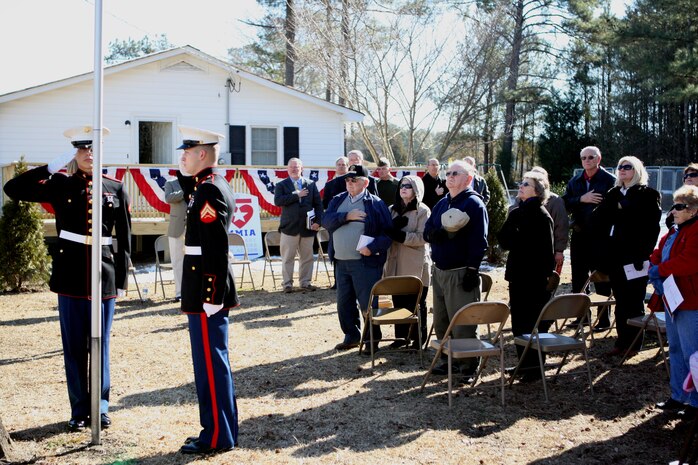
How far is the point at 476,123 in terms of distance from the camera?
34156mm

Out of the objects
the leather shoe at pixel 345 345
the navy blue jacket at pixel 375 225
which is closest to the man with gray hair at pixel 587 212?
the navy blue jacket at pixel 375 225

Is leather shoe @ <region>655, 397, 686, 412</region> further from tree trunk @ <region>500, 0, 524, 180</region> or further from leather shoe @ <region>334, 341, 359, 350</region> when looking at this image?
tree trunk @ <region>500, 0, 524, 180</region>

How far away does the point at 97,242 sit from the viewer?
459 cm

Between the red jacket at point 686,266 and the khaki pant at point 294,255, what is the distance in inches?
269

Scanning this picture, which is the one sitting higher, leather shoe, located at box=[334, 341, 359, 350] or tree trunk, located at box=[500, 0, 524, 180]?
tree trunk, located at box=[500, 0, 524, 180]

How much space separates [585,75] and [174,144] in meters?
21.9

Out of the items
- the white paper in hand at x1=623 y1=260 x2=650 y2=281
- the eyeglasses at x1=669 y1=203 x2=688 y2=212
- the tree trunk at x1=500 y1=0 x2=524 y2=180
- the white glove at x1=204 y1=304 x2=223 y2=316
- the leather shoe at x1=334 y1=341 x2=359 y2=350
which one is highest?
the tree trunk at x1=500 y1=0 x2=524 y2=180

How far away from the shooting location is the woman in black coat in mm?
6332

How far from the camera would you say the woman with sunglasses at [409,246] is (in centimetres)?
751

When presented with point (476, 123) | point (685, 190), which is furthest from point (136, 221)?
point (476, 123)

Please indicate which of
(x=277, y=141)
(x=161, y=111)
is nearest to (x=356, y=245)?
(x=277, y=141)

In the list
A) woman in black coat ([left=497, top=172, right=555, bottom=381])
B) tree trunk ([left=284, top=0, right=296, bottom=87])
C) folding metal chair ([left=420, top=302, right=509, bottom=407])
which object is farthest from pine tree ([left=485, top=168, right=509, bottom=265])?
tree trunk ([left=284, top=0, right=296, bottom=87])

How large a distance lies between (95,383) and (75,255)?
3.12 feet

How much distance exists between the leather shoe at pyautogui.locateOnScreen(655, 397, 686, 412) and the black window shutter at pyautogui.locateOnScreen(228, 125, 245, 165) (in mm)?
14509
